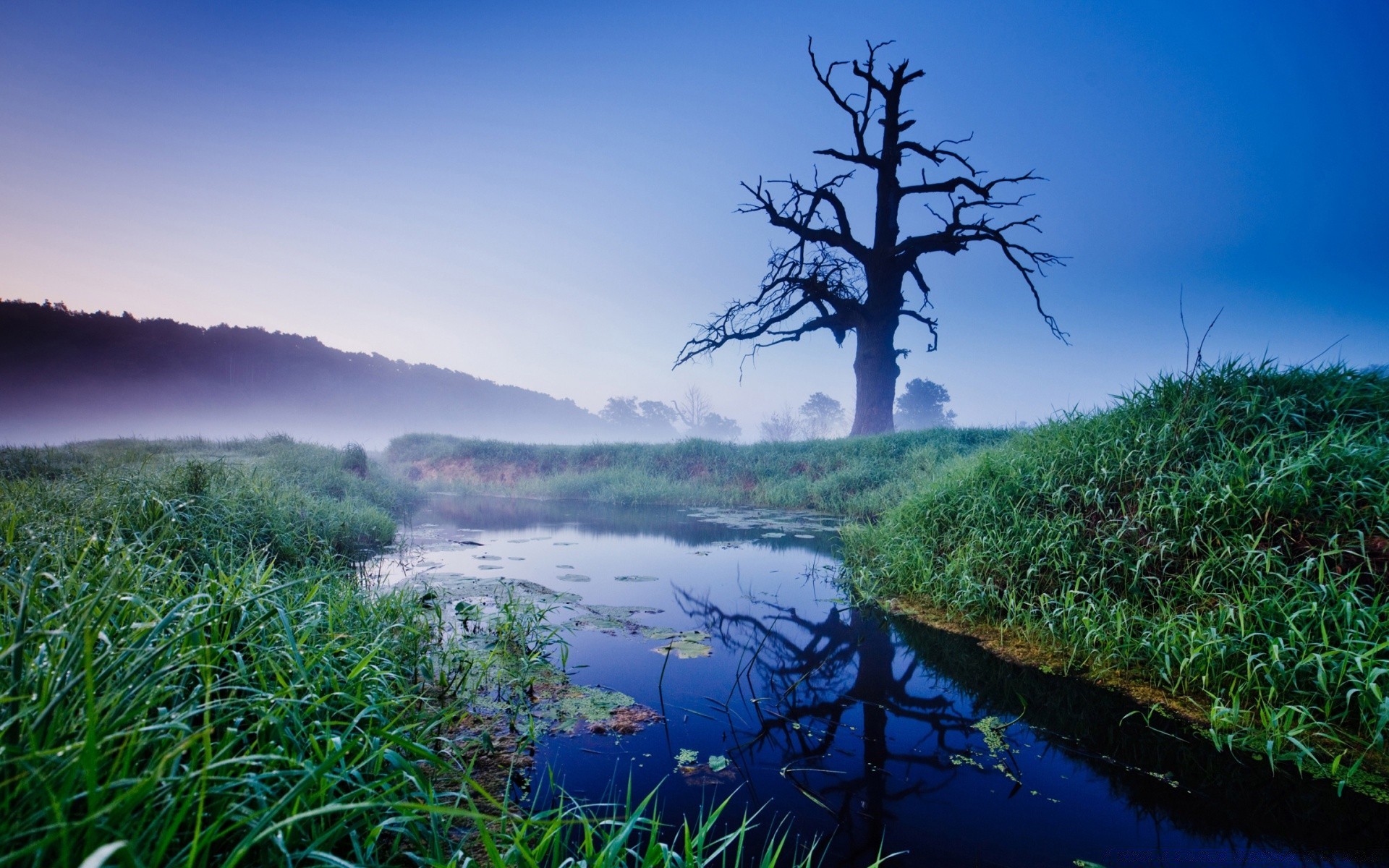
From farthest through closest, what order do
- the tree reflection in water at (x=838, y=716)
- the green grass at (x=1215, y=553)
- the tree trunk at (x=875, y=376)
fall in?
the tree trunk at (x=875, y=376) < the green grass at (x=1215, y=553) < the tree reflection in water at (x=838, y=716)

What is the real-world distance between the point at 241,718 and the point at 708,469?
1562 cm

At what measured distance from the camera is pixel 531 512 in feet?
46.1

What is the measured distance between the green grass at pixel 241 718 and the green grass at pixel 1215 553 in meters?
3.11

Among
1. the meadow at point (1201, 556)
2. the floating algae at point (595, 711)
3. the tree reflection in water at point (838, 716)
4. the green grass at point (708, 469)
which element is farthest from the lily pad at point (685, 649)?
the green grass at point (708, 469)

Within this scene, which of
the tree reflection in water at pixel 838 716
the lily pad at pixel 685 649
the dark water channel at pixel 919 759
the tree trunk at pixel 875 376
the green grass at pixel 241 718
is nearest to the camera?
the green grass at pixel 241 718

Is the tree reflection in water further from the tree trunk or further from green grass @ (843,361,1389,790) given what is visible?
the tree trunk

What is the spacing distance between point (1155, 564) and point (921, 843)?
11.1 feet

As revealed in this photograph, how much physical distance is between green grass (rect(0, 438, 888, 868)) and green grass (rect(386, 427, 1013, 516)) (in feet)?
28.5

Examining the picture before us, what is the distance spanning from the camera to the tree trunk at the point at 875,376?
17.2 m

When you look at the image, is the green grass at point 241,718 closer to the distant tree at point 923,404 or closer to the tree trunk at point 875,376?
the tree trunk at point 875,376

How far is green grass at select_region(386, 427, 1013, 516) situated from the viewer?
43.4ft

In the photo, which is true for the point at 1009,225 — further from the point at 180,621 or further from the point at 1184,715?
the point at 180,621

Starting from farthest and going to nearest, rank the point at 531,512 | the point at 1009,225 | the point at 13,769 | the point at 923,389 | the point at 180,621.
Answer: the point at 923,389
the point at 1009,225
the point at 531,512
the point at 180,621
the point at 13,769

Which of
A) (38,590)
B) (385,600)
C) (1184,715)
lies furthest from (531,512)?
(1184,715)
